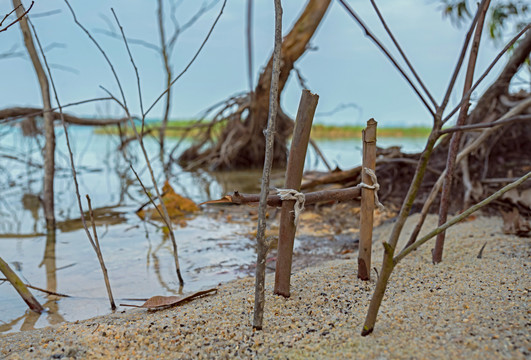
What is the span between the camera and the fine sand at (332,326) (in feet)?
4.53

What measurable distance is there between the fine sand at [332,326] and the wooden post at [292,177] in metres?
0.09

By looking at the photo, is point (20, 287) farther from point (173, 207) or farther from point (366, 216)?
point (173, 207)

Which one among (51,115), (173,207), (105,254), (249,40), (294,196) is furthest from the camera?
(173,207)

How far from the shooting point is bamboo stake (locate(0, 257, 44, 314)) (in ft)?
6.64

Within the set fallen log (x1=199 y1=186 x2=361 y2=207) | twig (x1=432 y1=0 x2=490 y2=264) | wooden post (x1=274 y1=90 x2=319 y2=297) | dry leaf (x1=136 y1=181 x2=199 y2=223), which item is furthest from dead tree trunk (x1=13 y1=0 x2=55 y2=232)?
twig (x1=432 y1=0 x2=490 y2=264)

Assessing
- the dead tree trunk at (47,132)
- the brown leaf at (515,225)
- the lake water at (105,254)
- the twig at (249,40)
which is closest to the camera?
the twig at (249,40)

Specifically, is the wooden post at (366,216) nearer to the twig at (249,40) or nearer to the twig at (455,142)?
the twig at (455,142)

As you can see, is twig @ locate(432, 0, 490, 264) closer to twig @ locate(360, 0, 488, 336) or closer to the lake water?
twig @ locate(360, 0, 488, 336)

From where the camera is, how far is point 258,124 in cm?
653

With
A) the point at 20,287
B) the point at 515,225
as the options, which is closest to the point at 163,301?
the point at 20,287

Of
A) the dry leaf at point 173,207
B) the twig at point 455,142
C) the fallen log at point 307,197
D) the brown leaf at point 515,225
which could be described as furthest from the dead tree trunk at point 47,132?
the brown leaf at point 515,225

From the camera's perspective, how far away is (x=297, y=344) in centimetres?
147

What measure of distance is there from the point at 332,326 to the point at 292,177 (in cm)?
54

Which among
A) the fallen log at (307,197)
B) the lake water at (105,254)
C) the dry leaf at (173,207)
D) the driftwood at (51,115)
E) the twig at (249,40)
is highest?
the twig at (249,40)
